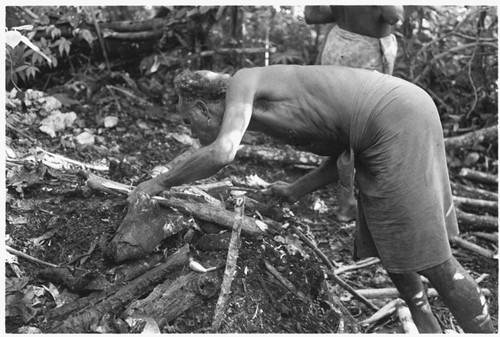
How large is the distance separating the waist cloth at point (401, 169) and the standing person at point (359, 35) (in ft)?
3.44

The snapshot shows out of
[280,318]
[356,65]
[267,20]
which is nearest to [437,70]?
[267,20]

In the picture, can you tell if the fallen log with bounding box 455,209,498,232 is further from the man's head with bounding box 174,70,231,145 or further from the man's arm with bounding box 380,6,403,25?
the man's head with bounding box 174,70,231,145

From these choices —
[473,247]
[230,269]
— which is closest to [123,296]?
[230,269]

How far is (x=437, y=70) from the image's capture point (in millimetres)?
7676

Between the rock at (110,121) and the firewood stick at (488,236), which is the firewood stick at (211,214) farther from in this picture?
the firewood stick at (488,236)

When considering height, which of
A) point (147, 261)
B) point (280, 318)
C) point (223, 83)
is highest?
point (223, 83)

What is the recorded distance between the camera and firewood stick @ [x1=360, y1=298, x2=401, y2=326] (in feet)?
14.6

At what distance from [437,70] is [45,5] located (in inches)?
170

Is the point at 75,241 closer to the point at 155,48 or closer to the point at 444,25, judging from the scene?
the point at 155,48

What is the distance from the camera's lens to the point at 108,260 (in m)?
3.70

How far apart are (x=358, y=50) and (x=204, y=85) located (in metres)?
1.59

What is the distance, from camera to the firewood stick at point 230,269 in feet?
11.3

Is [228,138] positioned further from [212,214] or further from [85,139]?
[85,139]

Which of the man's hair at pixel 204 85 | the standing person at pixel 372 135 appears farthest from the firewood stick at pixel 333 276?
the man's hair at pixel 204 85
